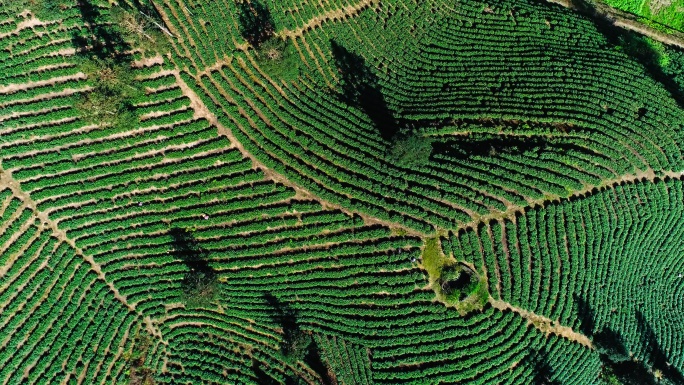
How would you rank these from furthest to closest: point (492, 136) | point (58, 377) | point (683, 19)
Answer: point (683, 19)
point (492, 136)
point (58, 377)

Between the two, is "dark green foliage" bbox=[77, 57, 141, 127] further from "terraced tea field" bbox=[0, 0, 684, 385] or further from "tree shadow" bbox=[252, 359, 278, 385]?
"tree shadow" bbox=[252, 359, 278, 385]

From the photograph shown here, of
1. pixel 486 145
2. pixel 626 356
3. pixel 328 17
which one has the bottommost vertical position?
pixel 626 356

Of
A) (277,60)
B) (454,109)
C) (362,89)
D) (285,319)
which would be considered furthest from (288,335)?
(454,109)

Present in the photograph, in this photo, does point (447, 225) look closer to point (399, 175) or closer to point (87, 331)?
point (399, 175)

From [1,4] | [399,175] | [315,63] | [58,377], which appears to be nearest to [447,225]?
[399,175]

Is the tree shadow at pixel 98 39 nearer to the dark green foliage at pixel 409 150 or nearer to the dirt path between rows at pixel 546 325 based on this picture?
the dark green foliage at pixel 409 150

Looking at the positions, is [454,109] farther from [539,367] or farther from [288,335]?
[288,335]

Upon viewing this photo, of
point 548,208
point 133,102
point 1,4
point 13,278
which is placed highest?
point 1,4
